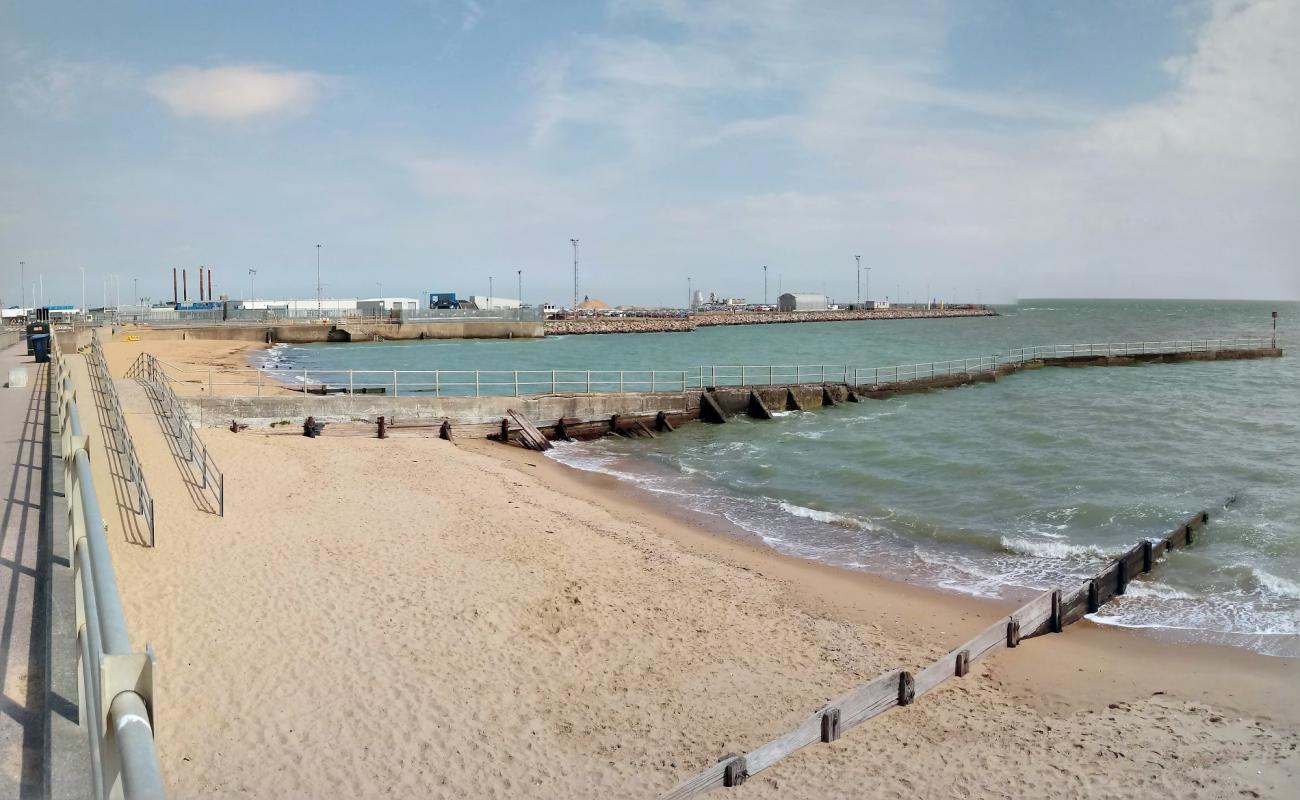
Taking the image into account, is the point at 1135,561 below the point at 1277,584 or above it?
above

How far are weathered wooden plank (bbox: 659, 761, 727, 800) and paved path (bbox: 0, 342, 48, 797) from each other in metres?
4.71

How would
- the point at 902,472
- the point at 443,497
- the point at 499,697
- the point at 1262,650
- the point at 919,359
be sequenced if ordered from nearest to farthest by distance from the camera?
the point at 499,697 < the point at 1262,650 < the point at 443,497 < the point at 902,472 < the point at 919,359

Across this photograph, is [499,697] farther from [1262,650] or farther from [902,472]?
[902,472]

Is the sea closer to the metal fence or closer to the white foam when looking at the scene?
the white foam

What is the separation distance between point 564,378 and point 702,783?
43972mm

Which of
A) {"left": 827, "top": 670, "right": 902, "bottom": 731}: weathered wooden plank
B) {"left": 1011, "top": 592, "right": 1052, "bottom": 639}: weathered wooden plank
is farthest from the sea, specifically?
{"left": 827, "top": 670, "right": 902, "bottom": 731}: weathered wooden plank

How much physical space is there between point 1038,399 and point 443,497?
111ft

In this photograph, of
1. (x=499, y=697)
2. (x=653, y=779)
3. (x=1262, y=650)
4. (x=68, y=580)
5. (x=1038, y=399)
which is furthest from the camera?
(x=1038, y=399)

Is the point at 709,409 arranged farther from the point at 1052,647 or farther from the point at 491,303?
the point at 491,303

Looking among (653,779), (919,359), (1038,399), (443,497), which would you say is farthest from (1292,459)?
(919,359)

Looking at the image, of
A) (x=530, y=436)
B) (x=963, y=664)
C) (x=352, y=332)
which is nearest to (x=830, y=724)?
(x=963, y=664)

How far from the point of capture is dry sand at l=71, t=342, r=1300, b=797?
806 centimetres

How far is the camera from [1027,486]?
23125 mm

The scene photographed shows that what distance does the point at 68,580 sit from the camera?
6191mm
